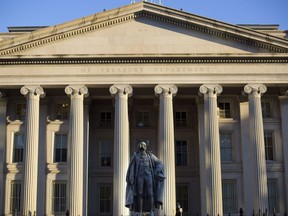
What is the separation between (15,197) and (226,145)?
Answer: 18.5 metres

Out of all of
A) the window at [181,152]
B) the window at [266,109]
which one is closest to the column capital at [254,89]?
the window at [266,109]

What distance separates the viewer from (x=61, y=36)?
41.2m

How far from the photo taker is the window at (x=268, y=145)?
43781mm

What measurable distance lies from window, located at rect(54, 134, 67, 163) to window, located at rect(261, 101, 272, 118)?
1756 centimetres

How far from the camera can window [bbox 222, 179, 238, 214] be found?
42.7m

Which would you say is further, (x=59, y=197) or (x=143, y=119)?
(x=143, y=119)

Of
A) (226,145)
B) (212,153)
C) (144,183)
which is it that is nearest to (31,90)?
(212,153)

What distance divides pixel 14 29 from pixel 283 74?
24.1 m

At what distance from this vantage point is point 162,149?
39.2m

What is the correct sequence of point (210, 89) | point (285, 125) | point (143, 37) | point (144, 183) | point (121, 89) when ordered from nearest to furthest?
point (144, 183) → point (121, 89) → point (210, 89) → point (143, 37) → point (285, 125)

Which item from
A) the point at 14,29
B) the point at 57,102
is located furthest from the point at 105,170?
the point at 14,29

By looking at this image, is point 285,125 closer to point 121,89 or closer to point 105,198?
point 121,89

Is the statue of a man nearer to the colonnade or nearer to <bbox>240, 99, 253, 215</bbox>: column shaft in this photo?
the colonnade

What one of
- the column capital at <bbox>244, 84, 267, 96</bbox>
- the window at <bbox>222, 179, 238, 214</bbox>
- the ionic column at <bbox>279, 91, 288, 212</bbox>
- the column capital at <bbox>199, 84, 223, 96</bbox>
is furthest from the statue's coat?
the ionic column at <bbox>279, 91, 288, 212</bbox>
